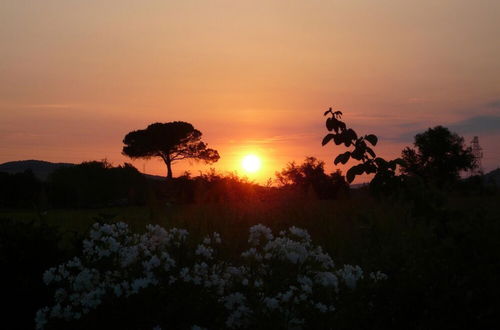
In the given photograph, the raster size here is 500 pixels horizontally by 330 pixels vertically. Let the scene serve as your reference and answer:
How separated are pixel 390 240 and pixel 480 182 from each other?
112 inches

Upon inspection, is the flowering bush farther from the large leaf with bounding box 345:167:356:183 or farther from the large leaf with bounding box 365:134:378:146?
the large leaf with bounding box 365:134:378:146

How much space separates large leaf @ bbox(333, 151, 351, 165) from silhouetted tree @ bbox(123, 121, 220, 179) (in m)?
61.4

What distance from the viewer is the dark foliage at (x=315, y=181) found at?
40.9 feet

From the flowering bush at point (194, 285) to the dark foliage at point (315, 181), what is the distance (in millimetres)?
882

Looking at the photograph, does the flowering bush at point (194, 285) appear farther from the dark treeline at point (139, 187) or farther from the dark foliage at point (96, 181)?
the dark foliage at point (96, 181)

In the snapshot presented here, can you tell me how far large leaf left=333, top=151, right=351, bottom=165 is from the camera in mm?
3463

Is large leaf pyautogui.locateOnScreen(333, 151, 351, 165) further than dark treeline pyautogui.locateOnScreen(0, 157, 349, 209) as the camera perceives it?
No

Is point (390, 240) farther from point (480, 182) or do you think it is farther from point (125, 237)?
point (125, 237)

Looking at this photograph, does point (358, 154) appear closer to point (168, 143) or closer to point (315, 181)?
point (315, 181)

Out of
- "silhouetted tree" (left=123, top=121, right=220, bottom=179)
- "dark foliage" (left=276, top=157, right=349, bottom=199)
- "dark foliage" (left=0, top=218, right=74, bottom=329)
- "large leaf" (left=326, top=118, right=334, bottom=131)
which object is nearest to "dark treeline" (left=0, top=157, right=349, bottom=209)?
"dark foliage" (left=276, top=157, right=349, bottom=199)

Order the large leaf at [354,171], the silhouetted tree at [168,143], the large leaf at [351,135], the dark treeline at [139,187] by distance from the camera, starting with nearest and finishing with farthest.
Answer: the large leaf at [354,171], the large leaf at [351,135], the dark treeline at [139,187], the silhouetted tree at [168,143]

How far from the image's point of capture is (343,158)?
3.47m

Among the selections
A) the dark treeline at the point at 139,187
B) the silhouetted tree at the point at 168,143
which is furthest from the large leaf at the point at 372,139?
the silhouetted tree at the point at 168,143

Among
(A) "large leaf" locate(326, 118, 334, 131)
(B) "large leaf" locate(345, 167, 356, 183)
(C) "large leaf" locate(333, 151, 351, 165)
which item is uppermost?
(A) "large leaf" locate(326, 118, 334, 131)
